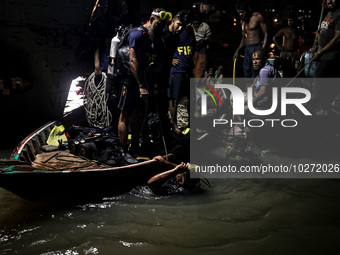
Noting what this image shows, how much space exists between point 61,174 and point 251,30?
680cm

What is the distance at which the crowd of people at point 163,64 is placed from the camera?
5344 mm

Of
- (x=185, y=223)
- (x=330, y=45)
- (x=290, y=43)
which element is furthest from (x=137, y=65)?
(x=290, y=43)

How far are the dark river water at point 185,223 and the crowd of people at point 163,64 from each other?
114cm

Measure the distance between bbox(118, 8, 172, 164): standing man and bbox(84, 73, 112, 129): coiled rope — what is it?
88cm

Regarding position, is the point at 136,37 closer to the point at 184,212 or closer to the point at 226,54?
the point at 184,212

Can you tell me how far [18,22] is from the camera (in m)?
7.18

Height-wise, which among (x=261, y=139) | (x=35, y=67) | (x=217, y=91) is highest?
(x=35, y=67)

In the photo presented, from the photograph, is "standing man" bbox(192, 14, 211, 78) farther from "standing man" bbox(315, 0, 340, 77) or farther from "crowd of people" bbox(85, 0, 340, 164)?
"standing man" bbox(315, 0, 340, 77)

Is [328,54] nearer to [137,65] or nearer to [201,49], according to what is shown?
[201,49]

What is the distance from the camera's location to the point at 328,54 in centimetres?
708

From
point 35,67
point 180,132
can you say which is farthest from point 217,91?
point 35,67

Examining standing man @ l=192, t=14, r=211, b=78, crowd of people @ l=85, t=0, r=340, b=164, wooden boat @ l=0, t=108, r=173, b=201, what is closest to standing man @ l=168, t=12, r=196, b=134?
crowd of people @ l=85, t=0, r=340, b=164

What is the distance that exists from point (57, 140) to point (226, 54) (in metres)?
9.97

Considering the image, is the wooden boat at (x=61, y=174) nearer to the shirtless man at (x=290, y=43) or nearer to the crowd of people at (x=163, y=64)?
the crowd of people at (x=163, y=64)
